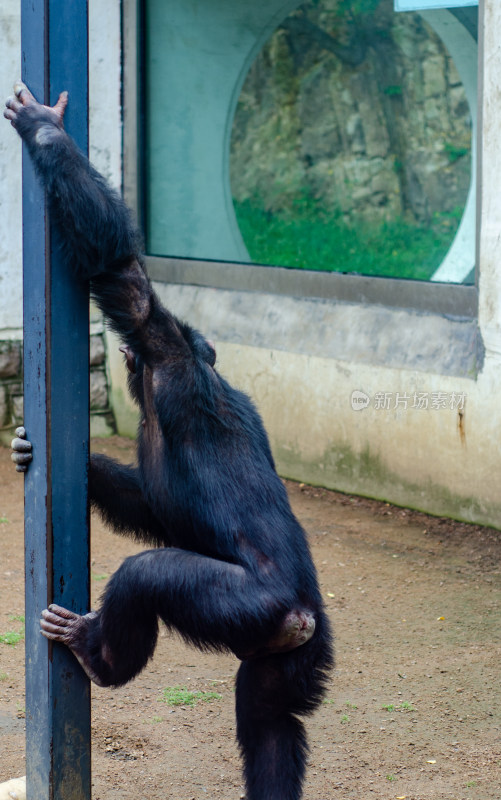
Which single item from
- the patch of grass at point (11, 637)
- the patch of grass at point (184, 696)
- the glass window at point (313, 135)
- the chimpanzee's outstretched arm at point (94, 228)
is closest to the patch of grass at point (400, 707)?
the patch of grass at point (184, 696)

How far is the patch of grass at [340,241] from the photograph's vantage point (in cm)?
697

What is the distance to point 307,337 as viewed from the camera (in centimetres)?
664

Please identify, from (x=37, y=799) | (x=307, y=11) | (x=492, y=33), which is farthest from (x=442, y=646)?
(x=307, y=11)

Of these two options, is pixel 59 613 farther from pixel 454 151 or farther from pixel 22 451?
pixel 454 151

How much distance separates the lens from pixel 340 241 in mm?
7941

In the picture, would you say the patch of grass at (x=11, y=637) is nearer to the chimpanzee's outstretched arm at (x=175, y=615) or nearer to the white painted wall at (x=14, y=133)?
the chimpanzee's outstretched arm at (x=175, y=615)

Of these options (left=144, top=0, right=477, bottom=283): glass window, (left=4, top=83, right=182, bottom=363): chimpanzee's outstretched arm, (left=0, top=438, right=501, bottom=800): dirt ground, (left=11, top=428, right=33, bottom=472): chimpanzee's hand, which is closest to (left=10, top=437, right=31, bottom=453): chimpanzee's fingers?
(left=11, top=428, right=33, bottom=472): chimpanzee's hand

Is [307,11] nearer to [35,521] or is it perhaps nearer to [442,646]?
[442,646]

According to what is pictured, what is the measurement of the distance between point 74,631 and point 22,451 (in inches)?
20.0

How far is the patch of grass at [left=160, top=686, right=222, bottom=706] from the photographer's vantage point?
3941 millimetres

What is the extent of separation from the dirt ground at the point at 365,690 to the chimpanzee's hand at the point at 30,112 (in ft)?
6.78

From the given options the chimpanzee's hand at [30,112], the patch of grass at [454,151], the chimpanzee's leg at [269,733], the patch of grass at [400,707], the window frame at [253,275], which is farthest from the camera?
the patch of grass at [454,151]

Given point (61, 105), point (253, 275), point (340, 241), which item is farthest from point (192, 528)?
point (340, 241)

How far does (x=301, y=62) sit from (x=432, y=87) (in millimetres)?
1403
